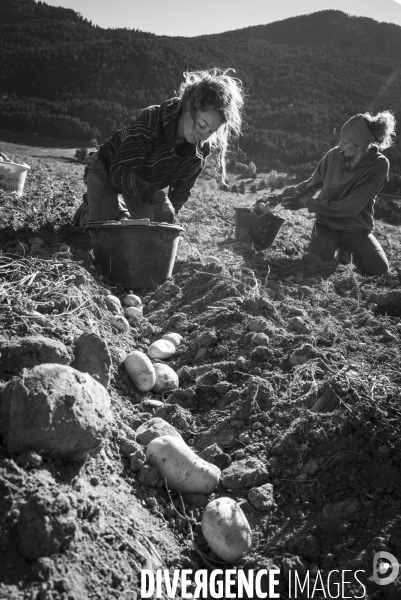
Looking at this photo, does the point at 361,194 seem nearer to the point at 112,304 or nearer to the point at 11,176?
the point at 112,304

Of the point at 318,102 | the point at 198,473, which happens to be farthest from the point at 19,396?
the point at 318,102

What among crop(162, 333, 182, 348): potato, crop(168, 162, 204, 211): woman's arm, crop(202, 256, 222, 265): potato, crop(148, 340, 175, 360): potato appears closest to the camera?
crop(148, 340, 175, 360): potato

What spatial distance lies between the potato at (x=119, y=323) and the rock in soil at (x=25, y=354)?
839 millimetres

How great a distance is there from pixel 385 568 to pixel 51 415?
100cm

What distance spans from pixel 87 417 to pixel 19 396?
0.20 m

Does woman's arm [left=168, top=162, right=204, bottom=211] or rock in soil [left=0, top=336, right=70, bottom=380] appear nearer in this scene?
rock in soil [left=0, top=336, right=70, bottom=380]

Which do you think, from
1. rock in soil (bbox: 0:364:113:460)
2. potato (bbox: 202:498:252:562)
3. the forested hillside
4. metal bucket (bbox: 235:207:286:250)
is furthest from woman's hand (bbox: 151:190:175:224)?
the forested hillside

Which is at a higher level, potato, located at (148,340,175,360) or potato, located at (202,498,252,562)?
potato, located at (148,340,175,360)

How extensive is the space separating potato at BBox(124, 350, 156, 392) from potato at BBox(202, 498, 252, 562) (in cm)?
73

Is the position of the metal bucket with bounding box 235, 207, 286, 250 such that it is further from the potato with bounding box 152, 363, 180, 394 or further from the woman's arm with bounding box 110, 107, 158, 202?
the potato with bounding box 152, 363, 180, 394

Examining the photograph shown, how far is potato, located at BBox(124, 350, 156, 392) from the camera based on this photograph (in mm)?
2242

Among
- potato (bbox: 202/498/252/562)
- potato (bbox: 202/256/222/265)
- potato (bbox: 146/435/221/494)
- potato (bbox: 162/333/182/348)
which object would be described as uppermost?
potato (bbox: 202/256/222/265)

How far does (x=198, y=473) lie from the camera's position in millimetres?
1746

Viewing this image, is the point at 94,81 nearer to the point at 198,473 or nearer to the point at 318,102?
the point at 318,102
